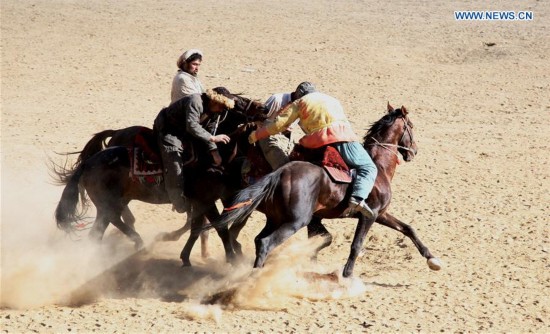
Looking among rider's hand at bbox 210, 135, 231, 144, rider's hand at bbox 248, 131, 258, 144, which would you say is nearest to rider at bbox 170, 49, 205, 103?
rider's hand at bbox 210, 135, 231, 144

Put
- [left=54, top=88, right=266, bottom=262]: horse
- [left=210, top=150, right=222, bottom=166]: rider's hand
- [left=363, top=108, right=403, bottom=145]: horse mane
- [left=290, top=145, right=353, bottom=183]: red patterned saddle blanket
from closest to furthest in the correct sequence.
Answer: [left=290, top=145, right=353, bottom=183]: red patterned saddle blanket, [left=210, top=150, right=222, bottom=166]: rider's hand, [left=54, top=88, right=266, bottom=262]: horse, [left=363, top=108, right=403, bottom=145]: horse mane

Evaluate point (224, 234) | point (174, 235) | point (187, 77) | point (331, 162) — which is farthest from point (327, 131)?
point (174, 235)

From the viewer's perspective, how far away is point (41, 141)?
Answer: 43.5 feet

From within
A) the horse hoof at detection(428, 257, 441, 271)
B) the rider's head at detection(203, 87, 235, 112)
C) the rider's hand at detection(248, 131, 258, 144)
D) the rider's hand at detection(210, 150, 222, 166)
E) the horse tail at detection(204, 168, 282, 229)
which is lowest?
the horse hoof at detection(428, 257, 441, 271)

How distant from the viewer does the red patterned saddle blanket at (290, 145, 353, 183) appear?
24.3 ft

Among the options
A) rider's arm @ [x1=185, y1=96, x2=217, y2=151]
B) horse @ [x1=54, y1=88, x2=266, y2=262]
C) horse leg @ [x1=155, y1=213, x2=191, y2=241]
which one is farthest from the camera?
horse leg @ [x1=155, y1=213, x2=191, y2=241]

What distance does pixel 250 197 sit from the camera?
7012 mm

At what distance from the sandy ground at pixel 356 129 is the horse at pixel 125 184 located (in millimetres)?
362

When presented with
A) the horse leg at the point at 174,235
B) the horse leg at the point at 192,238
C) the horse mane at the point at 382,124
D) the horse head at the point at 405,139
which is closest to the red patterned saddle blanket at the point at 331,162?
the horse mane at the point at 382,124

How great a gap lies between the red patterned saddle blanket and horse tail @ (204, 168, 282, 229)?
1.67ft

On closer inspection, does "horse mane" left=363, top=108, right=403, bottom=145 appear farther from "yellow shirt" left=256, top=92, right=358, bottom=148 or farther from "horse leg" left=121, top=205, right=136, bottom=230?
"horse leg" left=121, top=205, right=136, bottom=230

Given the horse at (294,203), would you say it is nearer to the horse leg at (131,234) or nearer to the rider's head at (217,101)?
the rider's head at (217,101)

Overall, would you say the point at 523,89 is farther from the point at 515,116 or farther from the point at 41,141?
the point at 41,141

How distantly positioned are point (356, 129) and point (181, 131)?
7.35 m
